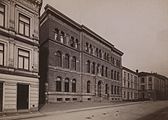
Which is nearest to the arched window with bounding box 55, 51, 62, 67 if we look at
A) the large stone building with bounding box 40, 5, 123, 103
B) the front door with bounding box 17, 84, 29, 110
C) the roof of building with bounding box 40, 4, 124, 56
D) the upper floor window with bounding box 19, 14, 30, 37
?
the large stone building with bounding box 40, 5, 123, 103

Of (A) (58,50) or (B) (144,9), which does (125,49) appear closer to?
(B) (144,9)

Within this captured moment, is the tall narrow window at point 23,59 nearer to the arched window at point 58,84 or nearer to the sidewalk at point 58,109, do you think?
the arched window at point 58,84

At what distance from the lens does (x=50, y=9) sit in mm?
6258

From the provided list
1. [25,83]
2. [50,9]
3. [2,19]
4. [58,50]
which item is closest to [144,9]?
[50,9]

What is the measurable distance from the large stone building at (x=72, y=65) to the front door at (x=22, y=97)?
0.60 m

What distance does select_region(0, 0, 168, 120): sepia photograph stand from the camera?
21.8 feet

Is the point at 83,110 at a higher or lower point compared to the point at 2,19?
lower

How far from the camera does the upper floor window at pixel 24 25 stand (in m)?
7.91

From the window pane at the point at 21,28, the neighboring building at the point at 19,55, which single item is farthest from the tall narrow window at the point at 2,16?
the window pane at the point at 21,28

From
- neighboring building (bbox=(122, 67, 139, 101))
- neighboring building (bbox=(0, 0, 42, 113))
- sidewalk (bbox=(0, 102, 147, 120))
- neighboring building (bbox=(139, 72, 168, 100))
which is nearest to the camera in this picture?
neighboring building (bbox=(0, 0, 42, 113))

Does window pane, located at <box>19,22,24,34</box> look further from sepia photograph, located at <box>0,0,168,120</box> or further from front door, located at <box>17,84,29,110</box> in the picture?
front door, located at <box>17,84,29,110</box>

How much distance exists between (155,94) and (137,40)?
9.30 feet

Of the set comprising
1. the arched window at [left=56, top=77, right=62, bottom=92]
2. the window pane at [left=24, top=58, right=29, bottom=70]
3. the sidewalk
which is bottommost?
the sidewalk

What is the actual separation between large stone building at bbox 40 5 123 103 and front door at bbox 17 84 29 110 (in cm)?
60
